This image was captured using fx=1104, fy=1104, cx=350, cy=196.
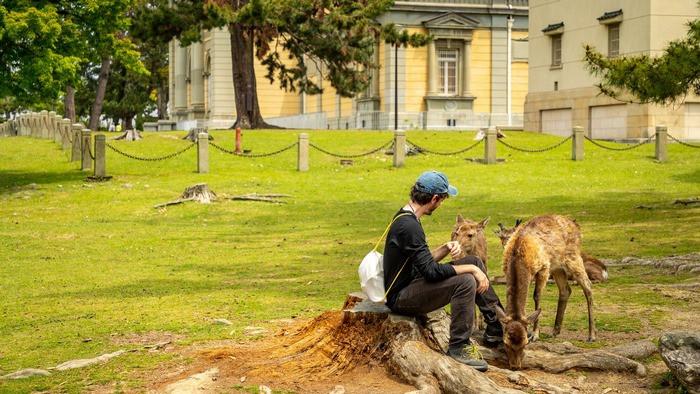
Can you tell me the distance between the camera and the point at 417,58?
189 feet

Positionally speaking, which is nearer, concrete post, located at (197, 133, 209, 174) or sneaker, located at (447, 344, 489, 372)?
sneaker, located at (447, 344, 489, 372)

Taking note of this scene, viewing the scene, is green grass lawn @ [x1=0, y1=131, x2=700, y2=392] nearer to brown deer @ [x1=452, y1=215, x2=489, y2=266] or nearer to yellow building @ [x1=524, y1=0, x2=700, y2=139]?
brown deer @ [x1=452, y1=215, x2=489, y2=266]

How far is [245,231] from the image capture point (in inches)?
896

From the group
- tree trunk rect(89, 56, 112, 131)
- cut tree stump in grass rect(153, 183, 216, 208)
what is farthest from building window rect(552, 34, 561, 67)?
tree trunk rect(89, 56, 112, 131)

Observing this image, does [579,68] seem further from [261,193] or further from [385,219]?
[385,219]

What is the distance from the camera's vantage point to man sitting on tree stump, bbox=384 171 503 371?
9188 millimetres

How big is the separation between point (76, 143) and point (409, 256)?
2861cm

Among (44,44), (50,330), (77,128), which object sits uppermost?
(44,44)

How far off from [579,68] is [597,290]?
3390 cm

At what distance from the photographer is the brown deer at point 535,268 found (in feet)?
31.2

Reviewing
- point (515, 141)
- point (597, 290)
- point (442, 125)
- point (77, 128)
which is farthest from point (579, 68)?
point (597, 290)

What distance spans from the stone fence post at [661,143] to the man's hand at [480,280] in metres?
27.9

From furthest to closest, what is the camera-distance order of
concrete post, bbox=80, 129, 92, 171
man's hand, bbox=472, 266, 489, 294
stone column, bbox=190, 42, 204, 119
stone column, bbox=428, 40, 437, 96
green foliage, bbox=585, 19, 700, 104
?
1. stone column, bbox=190, 42, 204, 119
2. stone column, bbox=428, 40, 437, 96
3. concrete post, bbox=80, 129, 92, 171
4. green foliage, bbox=585, 19, 700, 104
5. man's hand, bbox=472, 266, 489, 294

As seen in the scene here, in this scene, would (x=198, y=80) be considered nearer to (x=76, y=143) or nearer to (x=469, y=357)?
(x=76, y=143)
